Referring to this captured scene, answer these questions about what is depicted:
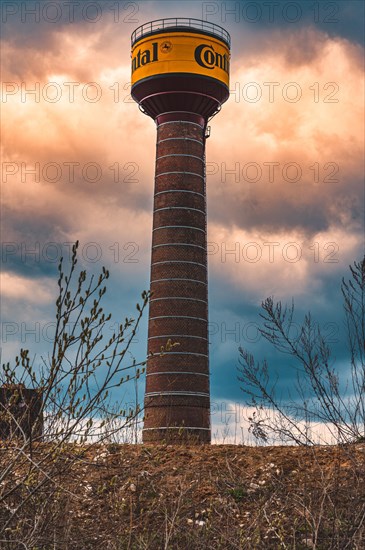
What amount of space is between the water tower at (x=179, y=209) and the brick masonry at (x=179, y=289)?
0.11ft

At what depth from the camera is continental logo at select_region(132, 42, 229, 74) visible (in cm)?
2883

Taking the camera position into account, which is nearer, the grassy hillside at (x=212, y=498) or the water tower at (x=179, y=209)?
the grassy hillside at (x=212, y=498)

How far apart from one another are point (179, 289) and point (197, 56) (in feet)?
28.5

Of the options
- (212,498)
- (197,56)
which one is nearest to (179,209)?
(197,56)

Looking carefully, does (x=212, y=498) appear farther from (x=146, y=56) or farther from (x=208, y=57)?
(x=146, y=56)

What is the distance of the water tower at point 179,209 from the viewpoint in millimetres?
26656

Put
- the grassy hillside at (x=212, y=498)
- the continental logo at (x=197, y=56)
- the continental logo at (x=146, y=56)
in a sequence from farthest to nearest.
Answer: the continental logo at (x=146, y=56)
the continental logo at (x=197, y=56)
the grassy hillside at (x=212, y=498)

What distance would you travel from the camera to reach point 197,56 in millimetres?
28797

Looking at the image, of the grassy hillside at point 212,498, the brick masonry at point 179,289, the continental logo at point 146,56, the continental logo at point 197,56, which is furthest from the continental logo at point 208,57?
the grassy hillside at point 212,498

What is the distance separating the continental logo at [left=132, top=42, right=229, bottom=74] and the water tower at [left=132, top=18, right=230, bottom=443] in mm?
37

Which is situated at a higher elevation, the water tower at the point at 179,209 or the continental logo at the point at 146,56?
the continental logo at the point at 146,56

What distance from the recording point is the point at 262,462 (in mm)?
12516

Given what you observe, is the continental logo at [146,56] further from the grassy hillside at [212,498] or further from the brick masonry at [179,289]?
the grassy hillside at [212,498]

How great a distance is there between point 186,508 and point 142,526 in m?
0.64
